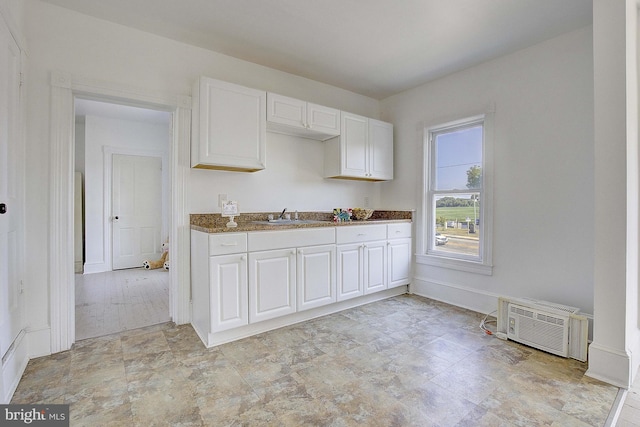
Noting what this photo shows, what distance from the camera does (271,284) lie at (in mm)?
2682

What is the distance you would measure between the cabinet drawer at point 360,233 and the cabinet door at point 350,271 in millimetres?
66

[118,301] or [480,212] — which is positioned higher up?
[480,212]

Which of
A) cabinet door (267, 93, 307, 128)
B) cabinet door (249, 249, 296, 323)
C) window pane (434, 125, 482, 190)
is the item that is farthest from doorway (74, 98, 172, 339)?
window pane (434, 125, 482, 190)

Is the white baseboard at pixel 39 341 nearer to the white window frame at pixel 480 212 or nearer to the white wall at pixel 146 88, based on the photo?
the white wall at pixel 146 88

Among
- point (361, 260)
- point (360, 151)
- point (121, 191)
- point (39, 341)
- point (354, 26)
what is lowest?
point (39, 341)

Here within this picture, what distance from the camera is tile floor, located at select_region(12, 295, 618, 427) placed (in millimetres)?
1624

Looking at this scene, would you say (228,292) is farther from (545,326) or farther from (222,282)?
(545,326)

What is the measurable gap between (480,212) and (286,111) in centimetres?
232

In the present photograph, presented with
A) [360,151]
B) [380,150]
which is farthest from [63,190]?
[380,150]

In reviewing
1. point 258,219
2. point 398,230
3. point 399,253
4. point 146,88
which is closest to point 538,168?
point 398,230

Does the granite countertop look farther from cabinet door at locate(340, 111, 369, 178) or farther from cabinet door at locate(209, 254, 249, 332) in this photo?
cabinet door at locate(340, 111, 369, 178)

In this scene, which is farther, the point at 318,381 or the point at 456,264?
the point at 456,264

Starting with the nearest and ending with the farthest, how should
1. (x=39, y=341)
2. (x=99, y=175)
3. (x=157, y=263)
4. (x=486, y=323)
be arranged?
1. (x=39, y=341)
2. (x=486, y=323)
3. (x=99, y=175)
4. (x=157, y=263)

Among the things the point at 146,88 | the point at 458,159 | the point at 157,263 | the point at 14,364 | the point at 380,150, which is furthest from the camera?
the point at 157,263
